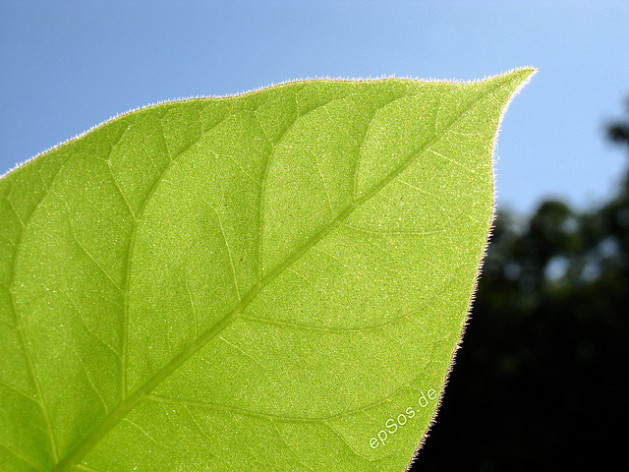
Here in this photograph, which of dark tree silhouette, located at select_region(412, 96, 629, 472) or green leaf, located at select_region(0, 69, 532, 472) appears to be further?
dark tree silhouette, located at select_region(412, 96, 629, 472)

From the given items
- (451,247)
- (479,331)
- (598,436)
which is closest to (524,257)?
(479,331)

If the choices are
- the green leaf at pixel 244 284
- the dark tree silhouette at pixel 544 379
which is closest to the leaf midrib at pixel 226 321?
the green leaf at pixel 244 284

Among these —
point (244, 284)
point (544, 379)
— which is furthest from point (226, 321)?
point (544, 379)

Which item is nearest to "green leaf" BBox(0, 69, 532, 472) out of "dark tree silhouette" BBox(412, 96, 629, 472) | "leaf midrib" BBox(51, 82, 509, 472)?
"leaf midrib" BBox(51, 82, 509, 472)

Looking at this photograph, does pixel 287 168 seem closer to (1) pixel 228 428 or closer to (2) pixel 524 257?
(1) pixel 228 428

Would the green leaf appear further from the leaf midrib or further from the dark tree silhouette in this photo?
the dark tree silhouette

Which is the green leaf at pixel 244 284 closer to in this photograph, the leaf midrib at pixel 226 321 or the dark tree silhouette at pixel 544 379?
the leaf midrib at pixel 226 321
